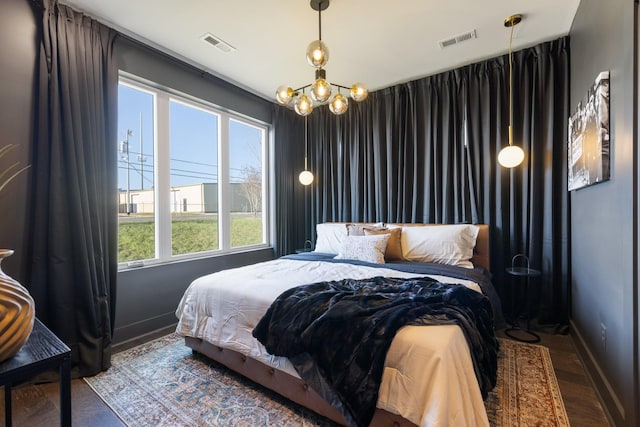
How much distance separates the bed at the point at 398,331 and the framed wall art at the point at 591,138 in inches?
39.4

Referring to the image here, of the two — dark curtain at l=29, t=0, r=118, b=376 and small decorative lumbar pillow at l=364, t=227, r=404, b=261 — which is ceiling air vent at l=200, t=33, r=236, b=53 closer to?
dark curtain at l=29, t=0, r=118, b=376

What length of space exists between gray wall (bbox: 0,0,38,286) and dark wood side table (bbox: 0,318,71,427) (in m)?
1.42

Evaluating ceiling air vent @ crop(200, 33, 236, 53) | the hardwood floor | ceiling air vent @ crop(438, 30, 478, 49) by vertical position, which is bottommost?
the hardwood floor

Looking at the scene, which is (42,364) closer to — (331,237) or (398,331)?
(398,331)

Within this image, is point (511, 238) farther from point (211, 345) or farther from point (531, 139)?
point (211, 345)

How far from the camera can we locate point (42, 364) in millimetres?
970

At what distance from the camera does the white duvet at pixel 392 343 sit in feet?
3.91

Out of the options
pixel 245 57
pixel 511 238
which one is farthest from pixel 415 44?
pixel 511 238

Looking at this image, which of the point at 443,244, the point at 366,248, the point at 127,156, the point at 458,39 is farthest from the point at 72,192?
the point at 458,39

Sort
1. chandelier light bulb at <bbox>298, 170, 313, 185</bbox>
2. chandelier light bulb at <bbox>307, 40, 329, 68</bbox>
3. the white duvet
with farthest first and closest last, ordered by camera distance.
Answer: chandelier light bulb at <bbox>298, 170, 313, 185</bbox>
chandelier light bulb at <bbox>307, 40, 329, 68</bbox>
the white duvet

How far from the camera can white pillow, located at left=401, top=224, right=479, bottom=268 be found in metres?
2.86

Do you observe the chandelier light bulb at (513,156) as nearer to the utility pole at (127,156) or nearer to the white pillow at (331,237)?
the white pillow at (331,237)

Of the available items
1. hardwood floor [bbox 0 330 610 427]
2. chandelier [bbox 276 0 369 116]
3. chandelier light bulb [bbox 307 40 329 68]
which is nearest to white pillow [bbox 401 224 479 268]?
hardwood floor [bbox 0 330 610 427]

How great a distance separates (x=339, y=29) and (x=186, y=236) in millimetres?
2673
